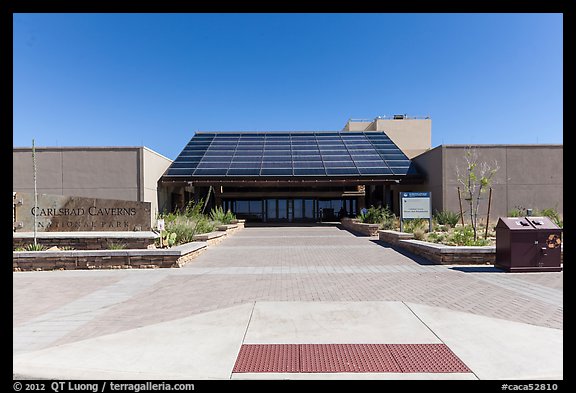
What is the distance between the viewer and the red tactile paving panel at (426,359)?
3.96 metres

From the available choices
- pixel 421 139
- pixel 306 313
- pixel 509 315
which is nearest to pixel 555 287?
pixel 509 315

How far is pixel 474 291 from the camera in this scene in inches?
292

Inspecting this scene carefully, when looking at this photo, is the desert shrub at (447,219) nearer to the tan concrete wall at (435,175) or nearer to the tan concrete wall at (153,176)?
the tan concrete wall at (435,175)

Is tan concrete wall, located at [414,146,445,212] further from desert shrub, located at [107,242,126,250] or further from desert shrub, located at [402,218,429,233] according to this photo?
desert shrub, located at [107,242,126,250]

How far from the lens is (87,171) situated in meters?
26.5

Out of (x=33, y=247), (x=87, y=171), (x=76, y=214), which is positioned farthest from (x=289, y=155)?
(x=33, y=247)

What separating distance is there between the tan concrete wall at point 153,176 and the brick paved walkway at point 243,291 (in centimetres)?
1757

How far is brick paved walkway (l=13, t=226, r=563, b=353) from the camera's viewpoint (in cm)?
574

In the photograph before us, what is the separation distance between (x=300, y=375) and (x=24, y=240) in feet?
42.4

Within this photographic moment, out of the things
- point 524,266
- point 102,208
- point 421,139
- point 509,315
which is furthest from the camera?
point 421,139

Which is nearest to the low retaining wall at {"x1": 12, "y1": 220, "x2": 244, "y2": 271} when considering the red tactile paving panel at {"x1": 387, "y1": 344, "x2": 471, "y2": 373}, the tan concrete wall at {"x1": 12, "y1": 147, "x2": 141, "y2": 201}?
the red tactile paving panel at {"x1": 387, "y1": 344, "x2": 471, "y2": 373}

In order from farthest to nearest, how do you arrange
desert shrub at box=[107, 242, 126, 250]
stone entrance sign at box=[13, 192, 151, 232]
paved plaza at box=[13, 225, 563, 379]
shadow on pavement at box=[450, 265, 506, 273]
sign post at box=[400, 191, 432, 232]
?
sign post at box=[400, 191, 432, 232] → stone entrance sign at box=[13, 192, 151, 232] → desert shrub at box=[107, 242, 126, 250] → shadow on pavement at box=[450, 265, 506, 273] → paved plaza at box=[13, 225, 563, 379]

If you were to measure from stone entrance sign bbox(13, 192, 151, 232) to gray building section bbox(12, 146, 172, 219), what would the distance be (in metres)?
10.6

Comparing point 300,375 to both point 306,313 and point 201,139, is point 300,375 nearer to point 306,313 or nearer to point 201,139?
point 306,313
